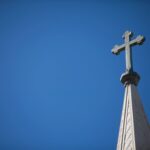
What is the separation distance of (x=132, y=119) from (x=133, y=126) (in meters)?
0.36

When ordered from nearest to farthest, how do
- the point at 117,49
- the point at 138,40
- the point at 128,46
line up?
the point at 138,40 < the point at 128,46 < the point at 117,49

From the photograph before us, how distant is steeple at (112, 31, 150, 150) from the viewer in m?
10.9

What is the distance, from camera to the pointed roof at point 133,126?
35.4ft

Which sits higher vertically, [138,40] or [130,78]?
[138,40]

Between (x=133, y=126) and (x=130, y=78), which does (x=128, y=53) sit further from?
(x=133, y=126)

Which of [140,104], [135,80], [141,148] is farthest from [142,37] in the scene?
[141,148]

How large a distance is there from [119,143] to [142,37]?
476 cm

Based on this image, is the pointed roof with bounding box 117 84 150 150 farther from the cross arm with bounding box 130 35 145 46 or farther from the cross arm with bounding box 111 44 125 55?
the cross arm with bounding box 111 44 125 55

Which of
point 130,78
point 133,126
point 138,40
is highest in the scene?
point 138,40

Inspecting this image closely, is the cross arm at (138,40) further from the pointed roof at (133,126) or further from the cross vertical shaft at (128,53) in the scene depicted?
the pointed roof at (133,126)

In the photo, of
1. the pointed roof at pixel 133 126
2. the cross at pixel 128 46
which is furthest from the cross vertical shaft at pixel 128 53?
the pointed roof at pixel 133 126

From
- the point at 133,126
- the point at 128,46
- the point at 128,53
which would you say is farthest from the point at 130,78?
the point at 133,126

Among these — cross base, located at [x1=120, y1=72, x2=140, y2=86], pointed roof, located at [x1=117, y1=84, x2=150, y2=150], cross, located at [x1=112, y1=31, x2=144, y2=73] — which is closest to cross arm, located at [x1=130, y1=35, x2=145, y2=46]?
cross, located at [x1=112, y1=31, x2=144, y2=73]

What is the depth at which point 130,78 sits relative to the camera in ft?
43.8
